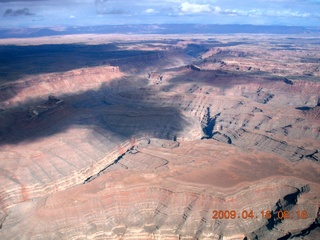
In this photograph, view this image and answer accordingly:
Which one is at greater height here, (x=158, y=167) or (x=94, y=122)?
(x=158, y=167)

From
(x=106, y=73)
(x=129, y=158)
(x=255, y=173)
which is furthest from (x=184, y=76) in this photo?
(x=255, y=173)

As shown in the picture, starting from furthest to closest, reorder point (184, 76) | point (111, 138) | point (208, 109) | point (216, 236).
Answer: point (184, 76), point (208, 109), point (111, 138), point (216, 236)

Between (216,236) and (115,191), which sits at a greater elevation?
(115,191)

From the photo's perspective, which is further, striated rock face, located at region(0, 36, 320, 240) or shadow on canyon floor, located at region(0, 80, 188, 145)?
shadow on canyon floor, located at region(0, 80, 188, 145)

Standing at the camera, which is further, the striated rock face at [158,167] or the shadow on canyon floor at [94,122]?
the shadow on canyon floor at [94,122]

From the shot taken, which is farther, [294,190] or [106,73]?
[106,73]

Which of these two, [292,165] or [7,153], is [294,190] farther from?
[7,153]

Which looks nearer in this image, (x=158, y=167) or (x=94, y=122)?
(x=158, y=167)

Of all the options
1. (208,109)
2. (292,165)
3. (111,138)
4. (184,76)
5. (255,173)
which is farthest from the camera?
(184,76)
